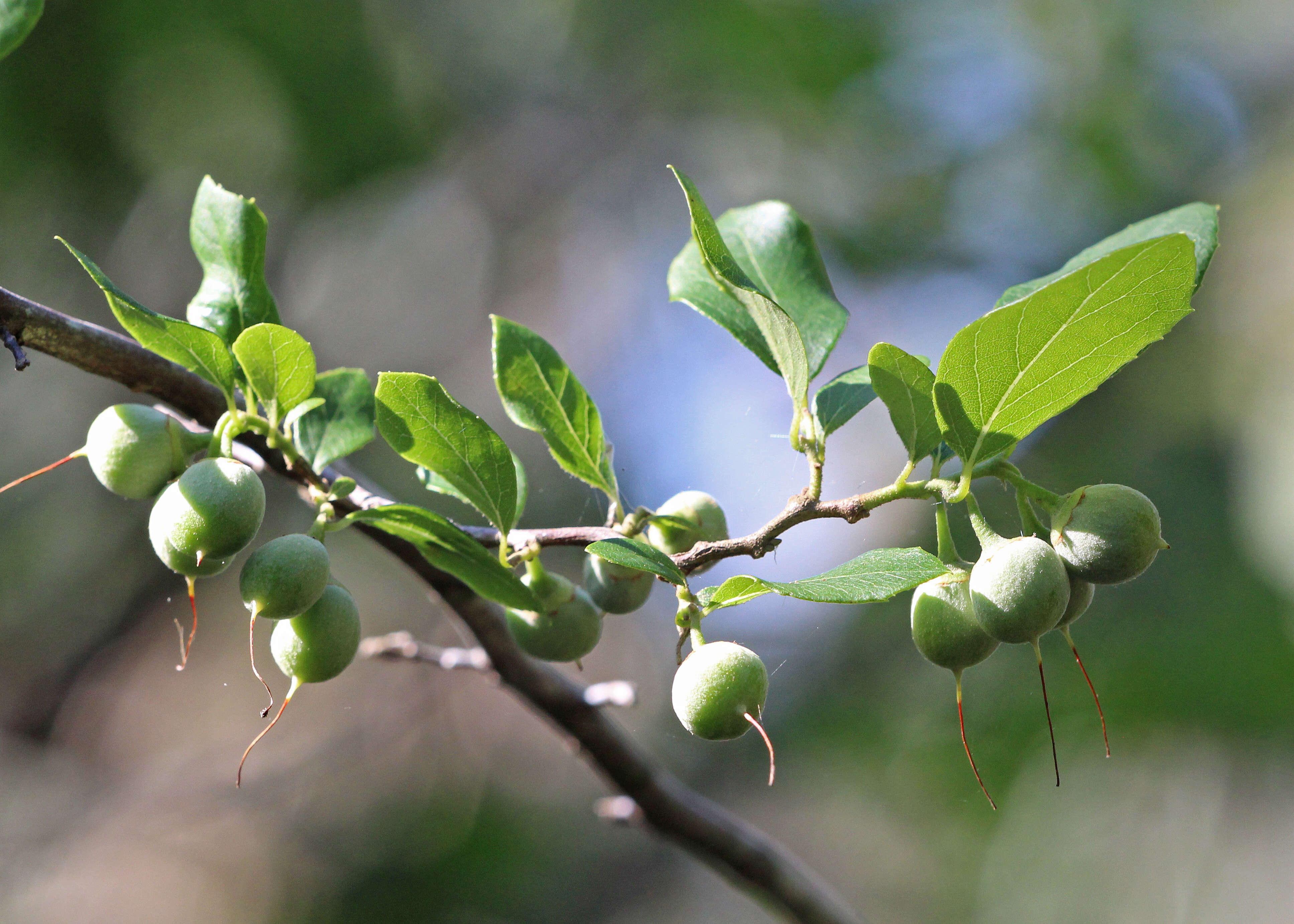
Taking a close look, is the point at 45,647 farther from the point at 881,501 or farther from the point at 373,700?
the point at 881,501

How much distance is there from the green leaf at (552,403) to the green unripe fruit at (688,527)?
0.17 feet

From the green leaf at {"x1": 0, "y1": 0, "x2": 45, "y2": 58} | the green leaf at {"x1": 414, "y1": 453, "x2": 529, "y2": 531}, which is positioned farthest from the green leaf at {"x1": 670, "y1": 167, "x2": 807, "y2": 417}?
the green leaf at {"x1": 0, "y1": 0, "x2": 45, "y2": 58}

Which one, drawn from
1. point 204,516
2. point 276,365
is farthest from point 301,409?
point 204,516

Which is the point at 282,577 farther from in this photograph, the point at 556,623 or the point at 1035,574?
the point at 1035,574

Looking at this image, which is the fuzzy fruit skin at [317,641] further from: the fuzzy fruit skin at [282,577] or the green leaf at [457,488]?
the green leaf at [457,488]

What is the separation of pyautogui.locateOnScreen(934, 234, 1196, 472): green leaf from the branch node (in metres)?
0.66

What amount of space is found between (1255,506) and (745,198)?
9.33 ft

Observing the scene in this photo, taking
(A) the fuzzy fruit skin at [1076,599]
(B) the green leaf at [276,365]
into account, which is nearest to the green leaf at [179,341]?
(B) the green leaf at [276,365]

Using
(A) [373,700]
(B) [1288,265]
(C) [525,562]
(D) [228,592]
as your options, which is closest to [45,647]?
(D) [228,592]

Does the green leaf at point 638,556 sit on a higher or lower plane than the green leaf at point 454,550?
higher

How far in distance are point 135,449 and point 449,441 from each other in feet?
0.78

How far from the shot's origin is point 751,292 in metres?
0.65

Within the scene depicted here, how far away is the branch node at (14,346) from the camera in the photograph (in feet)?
2.15

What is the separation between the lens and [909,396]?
2.13 ft
